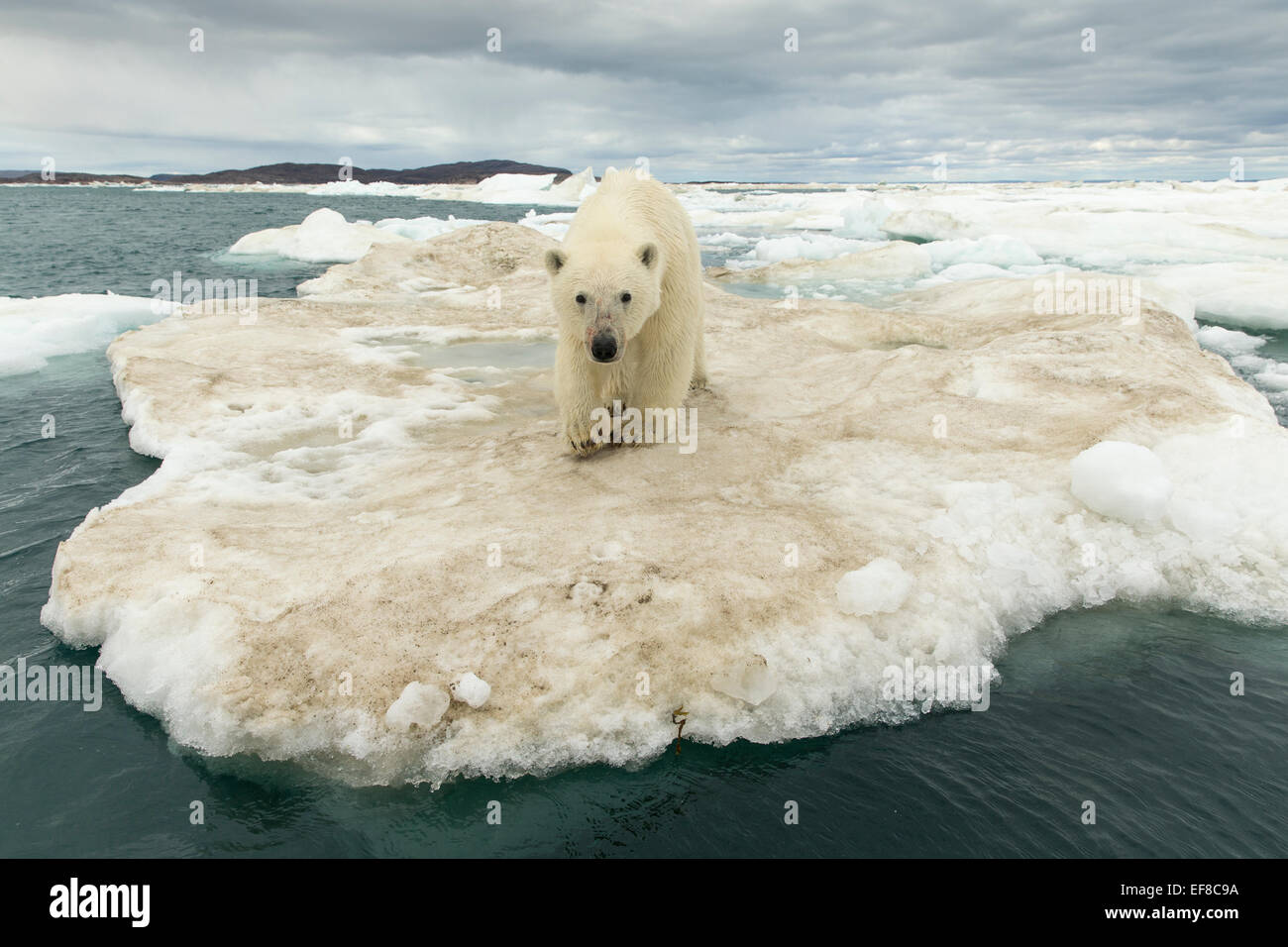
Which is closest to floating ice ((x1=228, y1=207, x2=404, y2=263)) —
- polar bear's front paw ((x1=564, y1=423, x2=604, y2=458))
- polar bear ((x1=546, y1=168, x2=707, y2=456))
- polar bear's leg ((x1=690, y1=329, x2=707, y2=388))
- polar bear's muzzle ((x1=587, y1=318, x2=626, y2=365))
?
polar bear's leg ((x1=690, y1=329, x2=707, y2=388))

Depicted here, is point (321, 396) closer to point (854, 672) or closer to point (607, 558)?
point (607, 558)

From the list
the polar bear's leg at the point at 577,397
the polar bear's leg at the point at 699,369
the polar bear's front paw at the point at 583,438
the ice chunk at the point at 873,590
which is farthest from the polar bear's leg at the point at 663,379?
the ice chunk at the point at 873,590

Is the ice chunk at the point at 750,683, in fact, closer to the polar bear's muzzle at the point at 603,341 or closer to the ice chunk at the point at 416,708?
the ice chunk at the point at 416,708

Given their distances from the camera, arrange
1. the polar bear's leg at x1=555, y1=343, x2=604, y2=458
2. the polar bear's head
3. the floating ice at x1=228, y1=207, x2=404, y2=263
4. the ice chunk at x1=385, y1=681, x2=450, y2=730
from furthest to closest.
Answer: the floating ice at x1=228, y1=207, x2=404, y2=263, the polar bear's leg at x1=555, y1=343, x2=604, y2=458, the polar bear's head, the ice chunk at x1=385, y1=681, x2=450, y2=730

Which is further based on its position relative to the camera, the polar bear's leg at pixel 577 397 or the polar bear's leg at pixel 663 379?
the polar bear's leg at pixel 663 379

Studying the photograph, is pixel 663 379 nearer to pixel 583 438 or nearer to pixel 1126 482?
pixel 583 438

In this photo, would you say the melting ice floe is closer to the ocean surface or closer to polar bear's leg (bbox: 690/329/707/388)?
the ocean surface

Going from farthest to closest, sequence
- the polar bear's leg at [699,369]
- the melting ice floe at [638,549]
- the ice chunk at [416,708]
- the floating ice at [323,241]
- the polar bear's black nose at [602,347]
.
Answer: the floating ice at [323,241] < the polar bear's leg at [699,369] < the polar bear's black nose at [602,347] < the melting ice floe at [638,549] < the ice chunk at [416,708]
